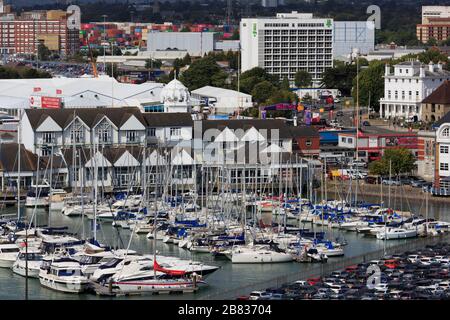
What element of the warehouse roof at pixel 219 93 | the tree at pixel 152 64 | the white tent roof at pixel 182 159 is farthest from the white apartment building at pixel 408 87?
the tree at pixel 152 64

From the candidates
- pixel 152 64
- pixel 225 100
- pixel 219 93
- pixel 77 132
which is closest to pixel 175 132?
pixel 77 132

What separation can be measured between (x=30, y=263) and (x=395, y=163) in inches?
289

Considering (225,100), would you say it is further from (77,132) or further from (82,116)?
(77,132)

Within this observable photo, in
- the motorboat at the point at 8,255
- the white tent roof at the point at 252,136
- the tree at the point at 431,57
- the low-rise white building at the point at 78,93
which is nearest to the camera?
the motorboat at the point at 8,255

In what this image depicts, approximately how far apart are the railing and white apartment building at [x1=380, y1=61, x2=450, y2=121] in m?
11.1

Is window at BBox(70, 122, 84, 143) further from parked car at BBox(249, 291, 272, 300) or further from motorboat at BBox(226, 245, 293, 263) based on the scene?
parked car at BBox(249, 291, 272, 300)

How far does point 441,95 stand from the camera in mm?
20766

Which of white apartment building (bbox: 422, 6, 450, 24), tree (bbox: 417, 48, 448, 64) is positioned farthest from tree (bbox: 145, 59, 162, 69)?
white apartment building (bbox: 422, 6, 450, 24)

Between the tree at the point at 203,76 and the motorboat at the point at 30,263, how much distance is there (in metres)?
19.5

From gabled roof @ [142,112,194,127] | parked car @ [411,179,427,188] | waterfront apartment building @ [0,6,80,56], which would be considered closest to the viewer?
parked car @ [411,179,427,188]

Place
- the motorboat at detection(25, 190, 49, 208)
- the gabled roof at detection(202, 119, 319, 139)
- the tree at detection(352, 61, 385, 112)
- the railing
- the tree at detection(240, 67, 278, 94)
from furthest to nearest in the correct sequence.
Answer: the tree at detection(240, 67, 278, 94)
the tree at detection(352, 61, 385, 112)
the gabled roof at detection(202, 119, 319, 139)
the motorboat at detection(25, 190, 49, 208)
the railing

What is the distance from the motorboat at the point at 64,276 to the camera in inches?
366

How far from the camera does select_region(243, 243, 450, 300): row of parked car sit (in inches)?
Result: 319

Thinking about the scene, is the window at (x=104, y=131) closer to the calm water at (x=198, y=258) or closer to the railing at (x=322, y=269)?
the calm water at (x=198, y=258)
